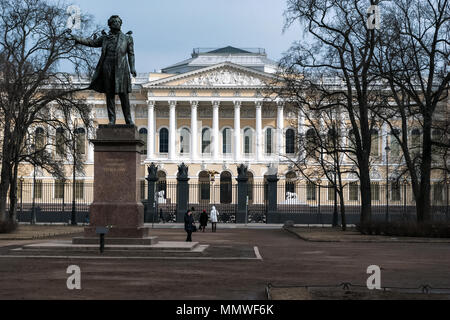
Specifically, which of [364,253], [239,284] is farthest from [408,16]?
[239,284]

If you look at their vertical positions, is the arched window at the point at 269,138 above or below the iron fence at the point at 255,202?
above

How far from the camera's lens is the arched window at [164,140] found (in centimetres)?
8438

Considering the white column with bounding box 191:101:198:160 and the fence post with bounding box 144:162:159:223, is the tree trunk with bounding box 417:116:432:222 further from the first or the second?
the white column with bounding box 191:101:198:160

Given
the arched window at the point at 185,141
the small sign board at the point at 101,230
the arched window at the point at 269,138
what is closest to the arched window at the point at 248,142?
the arched window at the point at 269,138

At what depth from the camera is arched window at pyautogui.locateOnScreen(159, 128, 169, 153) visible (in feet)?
277

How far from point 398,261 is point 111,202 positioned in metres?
7.71

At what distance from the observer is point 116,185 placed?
18703mm

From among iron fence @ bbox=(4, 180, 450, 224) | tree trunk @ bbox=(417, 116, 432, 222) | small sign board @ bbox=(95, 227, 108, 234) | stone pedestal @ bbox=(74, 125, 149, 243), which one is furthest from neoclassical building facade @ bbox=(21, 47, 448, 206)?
small sign board @ bbox=(95, 227, 108, 234)

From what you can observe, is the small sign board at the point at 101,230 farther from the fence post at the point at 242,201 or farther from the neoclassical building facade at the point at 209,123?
the neoclassical building facade at the point at 209,123

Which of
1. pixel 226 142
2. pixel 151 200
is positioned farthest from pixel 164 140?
pixel 151 200

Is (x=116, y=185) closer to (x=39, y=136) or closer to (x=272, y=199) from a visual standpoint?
(x=39, y=136)

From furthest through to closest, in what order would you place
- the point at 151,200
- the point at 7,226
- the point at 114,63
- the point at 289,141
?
the point at 289,141 < the point at 151,200 < the point at 7,226 < the point at 114,63

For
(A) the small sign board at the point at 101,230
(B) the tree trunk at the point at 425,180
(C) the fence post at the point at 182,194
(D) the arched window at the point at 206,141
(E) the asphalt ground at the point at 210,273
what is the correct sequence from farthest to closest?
(D) the arched window at the point at 206,141 < (C) the fence post at the point at 182,194 < (B) the tree trunk at the point at 425,180 < (A) the small sign board at the point at 101,230 < (E) the asphalt ground at the point at 210,273

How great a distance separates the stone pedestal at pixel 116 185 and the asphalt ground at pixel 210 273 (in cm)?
167
